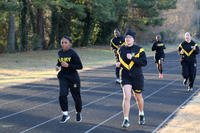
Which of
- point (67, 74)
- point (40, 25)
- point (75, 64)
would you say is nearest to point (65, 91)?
point (67, 74)

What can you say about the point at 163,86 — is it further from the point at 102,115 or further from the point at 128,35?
the point at 128,35

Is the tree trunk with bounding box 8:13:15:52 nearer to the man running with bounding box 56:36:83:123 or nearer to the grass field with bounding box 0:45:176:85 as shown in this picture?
the grass field with bounding box 0:45:176:85

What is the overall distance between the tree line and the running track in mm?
13318

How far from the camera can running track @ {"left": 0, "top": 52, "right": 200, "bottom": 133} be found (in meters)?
10.4

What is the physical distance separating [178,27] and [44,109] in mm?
76077

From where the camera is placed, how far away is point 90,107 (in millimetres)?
13148

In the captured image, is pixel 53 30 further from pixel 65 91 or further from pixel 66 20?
pixel 65 91

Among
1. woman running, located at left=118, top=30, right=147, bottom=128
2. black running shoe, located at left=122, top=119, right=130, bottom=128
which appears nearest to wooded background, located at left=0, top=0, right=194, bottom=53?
woman running, located at left=118, top=30, right=147, bottom=128

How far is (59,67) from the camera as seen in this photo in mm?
10781

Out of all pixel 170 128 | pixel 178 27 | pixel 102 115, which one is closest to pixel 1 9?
pixel 102 115

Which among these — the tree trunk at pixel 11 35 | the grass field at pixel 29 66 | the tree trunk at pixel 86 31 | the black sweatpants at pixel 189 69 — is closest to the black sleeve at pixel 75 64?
the black sweatpants at pixel 189 69

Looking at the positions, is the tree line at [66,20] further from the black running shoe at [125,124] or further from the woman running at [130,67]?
the black running shoe at [125,124]

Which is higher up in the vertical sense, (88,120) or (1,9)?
(1,9)

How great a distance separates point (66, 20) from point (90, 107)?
3372 centimetres
